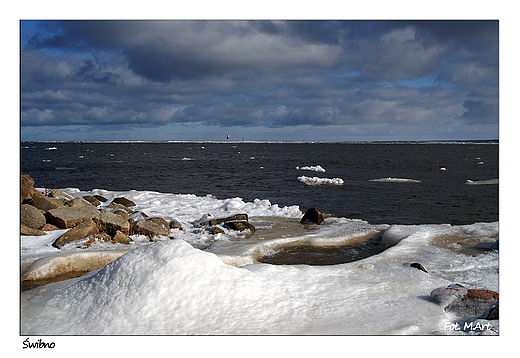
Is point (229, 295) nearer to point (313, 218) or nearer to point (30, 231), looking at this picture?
point (30, 231)

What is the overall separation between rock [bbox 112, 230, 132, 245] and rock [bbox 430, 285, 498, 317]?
24.0 feet

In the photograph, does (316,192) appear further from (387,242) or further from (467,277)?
(467,277)

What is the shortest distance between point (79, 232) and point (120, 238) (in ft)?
3.38

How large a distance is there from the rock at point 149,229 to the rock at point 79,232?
107cm

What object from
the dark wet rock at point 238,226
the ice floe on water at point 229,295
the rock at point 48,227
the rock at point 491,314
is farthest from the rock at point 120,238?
the rock at point 491,314

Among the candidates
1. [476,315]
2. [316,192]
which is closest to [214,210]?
[316,192]

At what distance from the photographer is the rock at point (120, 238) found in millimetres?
9328

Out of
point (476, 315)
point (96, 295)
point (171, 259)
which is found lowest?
point (476, 315)

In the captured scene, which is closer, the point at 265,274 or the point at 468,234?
the point at 265,274

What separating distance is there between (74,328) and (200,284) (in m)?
1.65

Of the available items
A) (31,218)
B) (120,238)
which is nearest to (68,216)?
(31,218)

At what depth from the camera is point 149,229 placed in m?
10.3

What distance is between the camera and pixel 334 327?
464cm

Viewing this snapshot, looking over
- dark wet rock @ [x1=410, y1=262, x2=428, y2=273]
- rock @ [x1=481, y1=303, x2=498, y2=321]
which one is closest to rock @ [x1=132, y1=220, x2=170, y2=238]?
dark wet rock @ [x1=410, y1=262, x2=428, y2=273]
